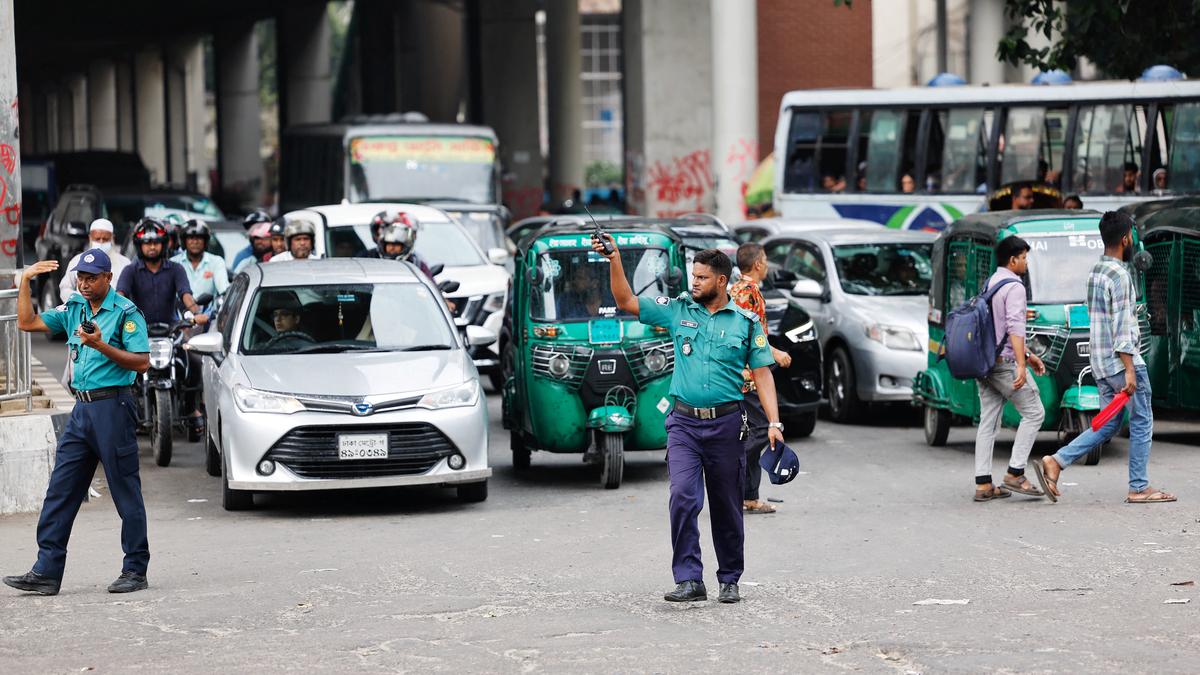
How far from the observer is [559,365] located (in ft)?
41.1

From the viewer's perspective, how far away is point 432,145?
2680cm

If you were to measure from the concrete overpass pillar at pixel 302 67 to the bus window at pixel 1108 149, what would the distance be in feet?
147

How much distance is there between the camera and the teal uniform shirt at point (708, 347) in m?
8.30

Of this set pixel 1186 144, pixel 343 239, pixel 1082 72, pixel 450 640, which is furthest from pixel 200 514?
pixel 1082 72

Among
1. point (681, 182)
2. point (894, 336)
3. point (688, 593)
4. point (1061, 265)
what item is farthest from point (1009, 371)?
point (681, 182)

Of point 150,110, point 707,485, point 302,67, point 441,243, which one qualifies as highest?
point 302,67

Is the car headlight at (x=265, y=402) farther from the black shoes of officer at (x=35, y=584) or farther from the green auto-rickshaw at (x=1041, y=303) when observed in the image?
the green auto-rickshaw at (x=1041, y=303)

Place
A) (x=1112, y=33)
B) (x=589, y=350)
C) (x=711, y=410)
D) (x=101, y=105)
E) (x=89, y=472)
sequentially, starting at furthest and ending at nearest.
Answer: (x=101, y=105)
(x=1112, y=33)
(x=589, y=350)
(x=89, y=472)
(x=711, y=410)

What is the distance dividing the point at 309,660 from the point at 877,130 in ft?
64.5

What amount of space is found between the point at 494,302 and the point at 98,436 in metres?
9.58

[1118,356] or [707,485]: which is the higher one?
[1118,356]

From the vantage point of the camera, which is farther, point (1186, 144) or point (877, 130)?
point (877, 130)

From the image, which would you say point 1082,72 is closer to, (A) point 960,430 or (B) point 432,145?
(B) point 432,145

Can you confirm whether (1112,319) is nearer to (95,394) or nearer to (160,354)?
(95,394)
